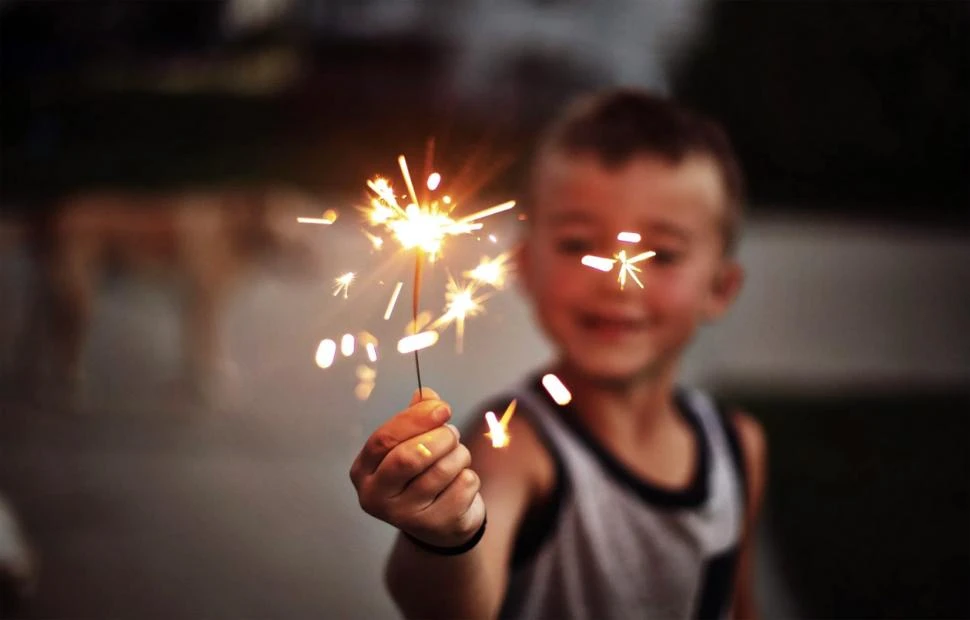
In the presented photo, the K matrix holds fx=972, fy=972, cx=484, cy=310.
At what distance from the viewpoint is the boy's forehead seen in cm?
125

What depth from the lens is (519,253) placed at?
1.41 meters

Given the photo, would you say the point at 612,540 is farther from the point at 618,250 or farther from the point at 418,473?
the point at 418,473

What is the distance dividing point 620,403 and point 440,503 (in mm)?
580

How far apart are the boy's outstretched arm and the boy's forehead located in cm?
33

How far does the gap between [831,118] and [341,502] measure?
211 inches

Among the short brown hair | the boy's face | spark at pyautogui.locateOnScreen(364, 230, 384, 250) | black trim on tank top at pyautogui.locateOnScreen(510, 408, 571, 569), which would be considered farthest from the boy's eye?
spark at pyautogui.locateOnScreen(364, 230, 384, 250)

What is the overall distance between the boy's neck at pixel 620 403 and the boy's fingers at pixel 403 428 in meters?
0.55

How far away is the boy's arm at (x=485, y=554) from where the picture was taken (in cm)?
95

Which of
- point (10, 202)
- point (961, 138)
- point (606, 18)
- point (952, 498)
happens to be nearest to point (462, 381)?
point (952, 498)

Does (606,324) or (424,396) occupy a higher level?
(606,324)

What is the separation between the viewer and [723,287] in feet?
4.84

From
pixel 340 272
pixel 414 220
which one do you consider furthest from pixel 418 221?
pixel 340 272

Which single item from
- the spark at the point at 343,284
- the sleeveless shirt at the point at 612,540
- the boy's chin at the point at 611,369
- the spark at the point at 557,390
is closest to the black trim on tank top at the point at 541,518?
the sleeveless shirt at the point at 612,540

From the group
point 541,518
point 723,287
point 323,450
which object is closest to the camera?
point 541,518
